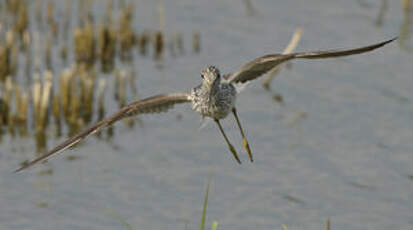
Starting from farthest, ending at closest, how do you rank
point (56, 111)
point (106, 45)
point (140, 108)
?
point (106, 45) < point (56, 111) < point (140, 108)

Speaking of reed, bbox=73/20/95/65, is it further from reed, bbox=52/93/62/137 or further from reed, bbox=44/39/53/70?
reed, bbox=52/93/62/137

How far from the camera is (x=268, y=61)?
316 inches

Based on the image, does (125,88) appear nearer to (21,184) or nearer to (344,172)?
(21,184)

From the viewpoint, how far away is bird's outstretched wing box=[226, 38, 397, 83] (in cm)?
746

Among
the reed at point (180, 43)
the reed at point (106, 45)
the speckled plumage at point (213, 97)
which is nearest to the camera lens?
the speckled plumage at point (213, 97)

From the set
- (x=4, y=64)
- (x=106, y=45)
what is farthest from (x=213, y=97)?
(x=106, y=45)

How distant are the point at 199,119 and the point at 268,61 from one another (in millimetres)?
5117

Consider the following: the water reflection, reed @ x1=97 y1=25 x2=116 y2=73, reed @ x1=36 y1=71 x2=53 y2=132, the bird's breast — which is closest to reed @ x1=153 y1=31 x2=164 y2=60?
reed @ x1=97 y1=25 x2=116 y2=73

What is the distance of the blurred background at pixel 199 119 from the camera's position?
10555 mm

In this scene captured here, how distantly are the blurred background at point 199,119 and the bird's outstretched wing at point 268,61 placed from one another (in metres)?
1.74

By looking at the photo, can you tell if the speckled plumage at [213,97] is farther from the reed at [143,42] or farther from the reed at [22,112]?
the reed at [143,42]

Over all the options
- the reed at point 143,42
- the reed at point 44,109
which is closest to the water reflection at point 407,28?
the reed at point 143,42

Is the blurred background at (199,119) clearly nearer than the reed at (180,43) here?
Yes

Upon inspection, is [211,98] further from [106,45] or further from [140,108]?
[106,45]
